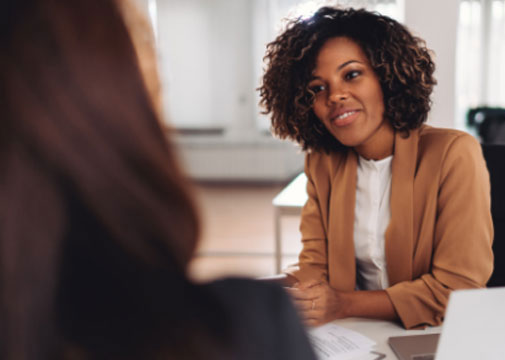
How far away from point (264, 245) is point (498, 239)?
2518 mm

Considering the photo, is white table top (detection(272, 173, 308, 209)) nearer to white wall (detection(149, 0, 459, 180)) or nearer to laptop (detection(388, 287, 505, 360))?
laptop (detection(388, 287, 505, 360))

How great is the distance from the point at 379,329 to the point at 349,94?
2.03 feet

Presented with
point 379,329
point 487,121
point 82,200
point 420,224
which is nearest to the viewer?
point 82,200

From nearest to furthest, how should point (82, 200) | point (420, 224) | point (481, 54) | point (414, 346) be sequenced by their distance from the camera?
point (82, 200) < point (414, 346) < point (420, 224) < point (481, 54)

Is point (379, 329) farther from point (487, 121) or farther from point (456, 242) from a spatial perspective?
point (487, 121)

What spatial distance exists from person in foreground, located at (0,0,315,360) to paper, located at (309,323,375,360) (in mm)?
626

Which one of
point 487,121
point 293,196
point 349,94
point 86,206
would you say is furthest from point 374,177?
point 487,121

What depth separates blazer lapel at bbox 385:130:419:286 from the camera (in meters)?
1.27

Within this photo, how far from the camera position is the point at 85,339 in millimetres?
355

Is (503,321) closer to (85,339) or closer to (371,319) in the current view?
(371,319)

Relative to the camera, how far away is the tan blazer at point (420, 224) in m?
1.17

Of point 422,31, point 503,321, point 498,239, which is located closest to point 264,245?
point 422,31

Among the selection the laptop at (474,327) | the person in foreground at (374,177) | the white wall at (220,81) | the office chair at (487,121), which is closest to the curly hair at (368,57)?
the person in foreground at (374,177)

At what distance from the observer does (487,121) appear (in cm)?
450
